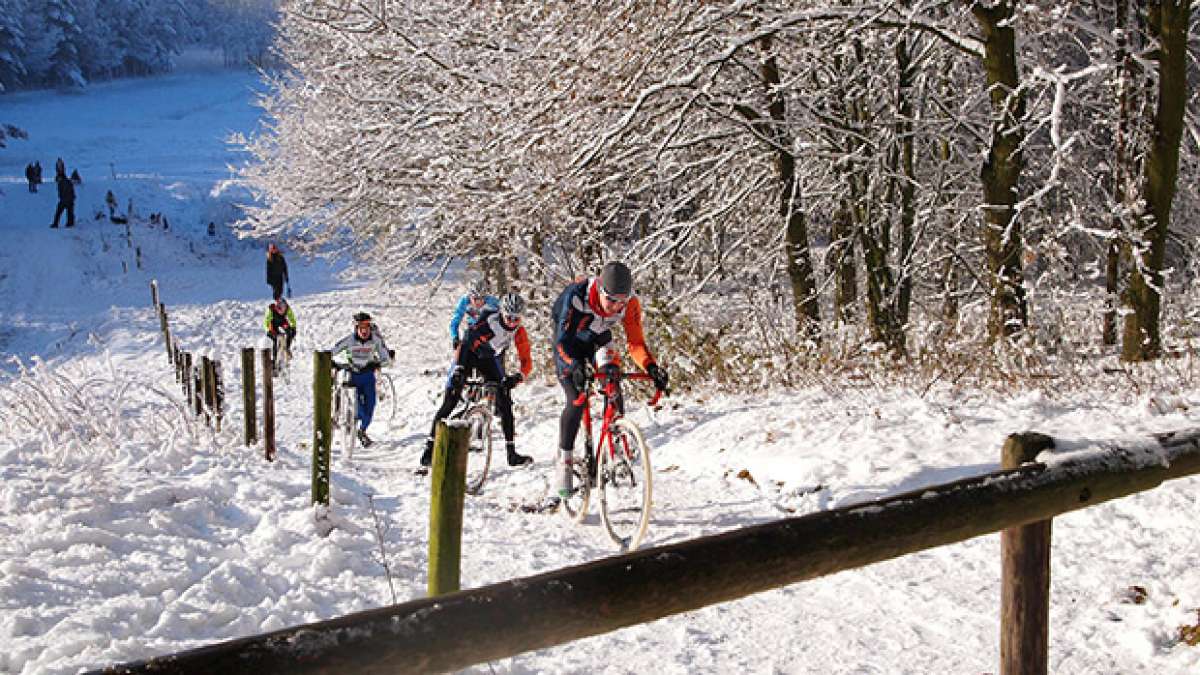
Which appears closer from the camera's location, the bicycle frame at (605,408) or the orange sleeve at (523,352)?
the bicycle frame at (605,408)

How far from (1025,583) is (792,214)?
389 inches

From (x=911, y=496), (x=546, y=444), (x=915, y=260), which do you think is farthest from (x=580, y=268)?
(x=911, y=496)

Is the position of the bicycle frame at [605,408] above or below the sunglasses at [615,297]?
below

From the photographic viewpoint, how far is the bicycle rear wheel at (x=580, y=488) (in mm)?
7008

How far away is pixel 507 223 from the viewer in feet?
41.7

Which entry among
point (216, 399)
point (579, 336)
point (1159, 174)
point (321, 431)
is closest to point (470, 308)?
point (579, 336)

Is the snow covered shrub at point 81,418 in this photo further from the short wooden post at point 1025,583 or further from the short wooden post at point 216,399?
the short wooden post at point 1025,583

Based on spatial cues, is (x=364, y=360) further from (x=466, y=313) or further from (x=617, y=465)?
(x=617, y=465)

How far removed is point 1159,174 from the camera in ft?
30.5

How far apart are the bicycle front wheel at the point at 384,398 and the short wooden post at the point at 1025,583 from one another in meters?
12.5

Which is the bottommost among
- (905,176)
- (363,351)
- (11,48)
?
(363,351)

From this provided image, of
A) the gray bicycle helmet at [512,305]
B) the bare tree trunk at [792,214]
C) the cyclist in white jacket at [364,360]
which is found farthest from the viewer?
the cyclist in white jacket at [364,360]

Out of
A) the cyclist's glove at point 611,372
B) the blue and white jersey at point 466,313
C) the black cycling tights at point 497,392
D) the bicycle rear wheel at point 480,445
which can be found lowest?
the bicycle rear wheel at point 480,445

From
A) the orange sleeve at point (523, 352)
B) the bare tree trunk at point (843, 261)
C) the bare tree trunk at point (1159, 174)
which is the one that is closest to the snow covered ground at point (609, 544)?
the orange sleeve at point (523, 352)
